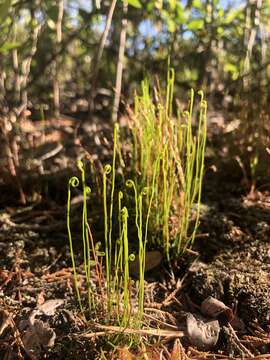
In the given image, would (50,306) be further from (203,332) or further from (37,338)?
(203,332)

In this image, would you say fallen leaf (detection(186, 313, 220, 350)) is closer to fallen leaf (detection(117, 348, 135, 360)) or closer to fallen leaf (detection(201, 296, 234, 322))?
fallen leaf (detection(201, 296, 234, 322))

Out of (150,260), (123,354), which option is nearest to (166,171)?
(150,260)

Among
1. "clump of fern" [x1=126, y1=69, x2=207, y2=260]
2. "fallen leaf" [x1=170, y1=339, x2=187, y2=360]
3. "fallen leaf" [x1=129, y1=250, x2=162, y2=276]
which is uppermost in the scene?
"clump of fern" [x1=126, y1=69, x2=207, y2=260]

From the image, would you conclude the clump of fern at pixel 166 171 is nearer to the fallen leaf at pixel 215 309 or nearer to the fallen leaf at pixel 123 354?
the fallen leaf at pixel 215 309

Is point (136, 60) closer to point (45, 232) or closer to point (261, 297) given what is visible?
point (45, 232)


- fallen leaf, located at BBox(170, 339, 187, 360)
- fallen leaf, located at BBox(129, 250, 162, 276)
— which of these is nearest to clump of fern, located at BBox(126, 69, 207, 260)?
fallen leaf, located at BBox(129, 250, 162, 276)

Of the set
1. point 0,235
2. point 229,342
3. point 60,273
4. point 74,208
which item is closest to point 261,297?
point 229,342

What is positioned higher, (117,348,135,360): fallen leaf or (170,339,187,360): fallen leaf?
(117,348,135,360): fallen leaf

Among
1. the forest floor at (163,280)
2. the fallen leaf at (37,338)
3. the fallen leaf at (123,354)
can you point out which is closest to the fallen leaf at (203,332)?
the forest floor at (163,280)
